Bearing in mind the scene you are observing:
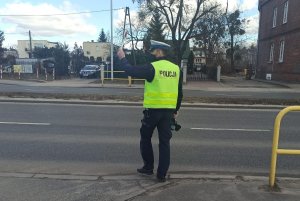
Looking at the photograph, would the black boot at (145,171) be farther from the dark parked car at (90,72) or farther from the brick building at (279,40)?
the dark parked car at (90,72)

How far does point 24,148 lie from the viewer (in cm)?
717

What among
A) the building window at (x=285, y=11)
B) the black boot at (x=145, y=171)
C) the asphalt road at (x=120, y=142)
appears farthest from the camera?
the building window at (x=285, y=11)

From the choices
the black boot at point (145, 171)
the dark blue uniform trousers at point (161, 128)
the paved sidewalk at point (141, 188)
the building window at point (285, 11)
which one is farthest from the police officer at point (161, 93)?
the building window at point (285, 11)

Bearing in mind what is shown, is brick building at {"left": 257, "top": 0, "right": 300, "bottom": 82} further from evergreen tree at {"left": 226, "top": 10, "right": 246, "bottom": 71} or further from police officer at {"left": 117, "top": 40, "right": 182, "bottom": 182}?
police officer at {"left": 117, "top": 40, "right": 182, "bottom": 182}

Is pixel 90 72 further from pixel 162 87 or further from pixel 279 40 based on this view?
pixel 162 87

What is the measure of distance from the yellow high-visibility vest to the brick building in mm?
25812

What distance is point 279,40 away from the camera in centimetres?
3325

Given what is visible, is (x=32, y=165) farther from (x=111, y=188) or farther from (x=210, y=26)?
(x=210, y=26)

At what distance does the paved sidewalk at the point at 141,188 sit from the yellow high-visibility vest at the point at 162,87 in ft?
3.61

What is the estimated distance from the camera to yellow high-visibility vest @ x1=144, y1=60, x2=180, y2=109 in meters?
5.03

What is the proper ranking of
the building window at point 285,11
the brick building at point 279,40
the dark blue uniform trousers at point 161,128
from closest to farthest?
the dark blue uniform trousers at point 161,128
the brick building at point 279,40
the building window at point 285,11

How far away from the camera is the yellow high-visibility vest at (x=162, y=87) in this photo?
503cm

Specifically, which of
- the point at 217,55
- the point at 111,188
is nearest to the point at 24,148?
the point at 111,188

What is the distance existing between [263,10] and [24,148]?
123 feet
